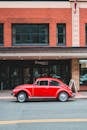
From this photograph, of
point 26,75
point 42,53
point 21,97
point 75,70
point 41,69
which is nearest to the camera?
point 21,97

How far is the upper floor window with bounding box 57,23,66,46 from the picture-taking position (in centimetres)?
3738

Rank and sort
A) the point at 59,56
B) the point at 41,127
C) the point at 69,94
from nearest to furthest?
the point at 41,127 < the point at 69,94 < the point at 59,56

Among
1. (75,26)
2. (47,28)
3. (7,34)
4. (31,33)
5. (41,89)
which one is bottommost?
(41,89)

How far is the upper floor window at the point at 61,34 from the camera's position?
123 ft

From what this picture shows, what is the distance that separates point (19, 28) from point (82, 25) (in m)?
5.15

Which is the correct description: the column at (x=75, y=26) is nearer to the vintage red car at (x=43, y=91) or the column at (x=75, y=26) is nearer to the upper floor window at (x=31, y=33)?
the upper floor window at (x=31, y=33)

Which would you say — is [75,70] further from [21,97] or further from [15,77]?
[21,97]

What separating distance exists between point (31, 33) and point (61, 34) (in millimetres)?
2459

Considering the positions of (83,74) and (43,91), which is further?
(83,74)

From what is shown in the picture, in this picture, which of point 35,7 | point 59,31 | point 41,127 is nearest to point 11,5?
point 35,7

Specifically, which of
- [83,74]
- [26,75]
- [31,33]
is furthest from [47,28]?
[83,74]

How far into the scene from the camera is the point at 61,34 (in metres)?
37.5

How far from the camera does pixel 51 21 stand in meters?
37.1

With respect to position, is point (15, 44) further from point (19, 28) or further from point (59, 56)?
point (59, 56)
